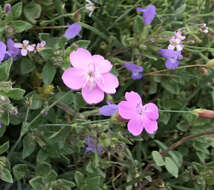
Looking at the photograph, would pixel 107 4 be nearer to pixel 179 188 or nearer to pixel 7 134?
pixel 7 134

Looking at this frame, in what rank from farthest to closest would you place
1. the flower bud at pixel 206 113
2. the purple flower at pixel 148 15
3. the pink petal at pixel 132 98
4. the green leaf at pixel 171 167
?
the purple flower at pixel 148 15
the green leaf at pixel 171 167
the flower bud at pixel 206 113
the pink petal at pixel 132 98

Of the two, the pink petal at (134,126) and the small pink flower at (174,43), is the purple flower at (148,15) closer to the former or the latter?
the small pink flower at (174,43)

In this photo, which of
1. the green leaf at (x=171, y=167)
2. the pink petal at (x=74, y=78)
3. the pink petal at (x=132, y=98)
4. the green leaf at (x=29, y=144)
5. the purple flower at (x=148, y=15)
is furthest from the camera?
the purple flower at (x=148, y=15)

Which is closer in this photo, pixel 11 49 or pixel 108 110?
pixel 108 110

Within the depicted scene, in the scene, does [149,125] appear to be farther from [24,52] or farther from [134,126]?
[24,52]

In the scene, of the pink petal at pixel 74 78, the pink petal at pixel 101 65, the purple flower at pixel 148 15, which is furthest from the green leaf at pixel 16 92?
the purple flower at pixel 148 15

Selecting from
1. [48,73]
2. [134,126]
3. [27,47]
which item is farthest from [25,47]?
[134,126]

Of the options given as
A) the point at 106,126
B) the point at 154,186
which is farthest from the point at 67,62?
the point at 154,186

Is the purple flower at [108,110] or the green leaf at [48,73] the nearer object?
the purple flower at [108,110]
